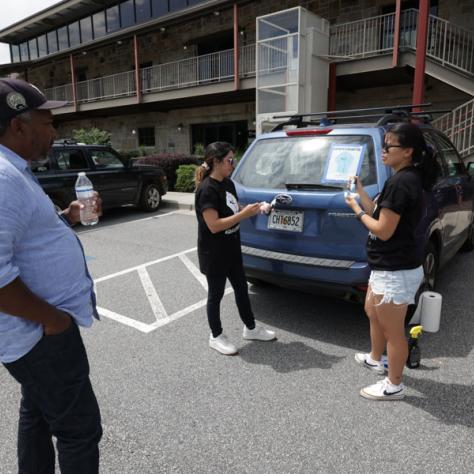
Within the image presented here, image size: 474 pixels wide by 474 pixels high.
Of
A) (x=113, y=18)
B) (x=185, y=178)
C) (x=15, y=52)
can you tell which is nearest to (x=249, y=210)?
(x=185, y=178)

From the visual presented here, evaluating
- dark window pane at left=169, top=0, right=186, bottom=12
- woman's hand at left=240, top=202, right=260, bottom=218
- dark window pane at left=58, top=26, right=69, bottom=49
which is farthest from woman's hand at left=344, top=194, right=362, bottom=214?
dark window pane at left=58, top=26, right=69, bottom=49

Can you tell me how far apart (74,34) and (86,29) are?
1.21 metres

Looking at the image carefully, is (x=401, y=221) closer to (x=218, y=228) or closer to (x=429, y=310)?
(x=429, y=310)

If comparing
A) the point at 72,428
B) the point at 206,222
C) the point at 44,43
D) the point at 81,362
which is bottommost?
the point at 72,428

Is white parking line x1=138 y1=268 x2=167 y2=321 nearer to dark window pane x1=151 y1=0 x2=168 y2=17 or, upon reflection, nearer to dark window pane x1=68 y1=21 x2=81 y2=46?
dark window pane x1=151 y1=0 x2=168 y2=17

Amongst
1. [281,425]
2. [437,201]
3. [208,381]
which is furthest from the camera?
[437,201]

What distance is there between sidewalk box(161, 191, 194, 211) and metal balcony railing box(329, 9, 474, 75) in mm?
5830

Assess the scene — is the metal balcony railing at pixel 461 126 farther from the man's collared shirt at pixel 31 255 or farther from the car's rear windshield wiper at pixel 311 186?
the man's collared shirt at pixel 31 255

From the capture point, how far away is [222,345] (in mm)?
3312

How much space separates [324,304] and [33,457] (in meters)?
2.99

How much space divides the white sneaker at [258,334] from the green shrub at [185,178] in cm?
929

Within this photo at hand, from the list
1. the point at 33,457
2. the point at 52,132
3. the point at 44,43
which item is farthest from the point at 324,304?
the point at 44,43

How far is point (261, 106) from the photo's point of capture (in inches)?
500

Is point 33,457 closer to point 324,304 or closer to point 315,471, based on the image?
point 315,471
